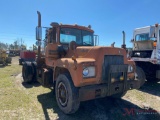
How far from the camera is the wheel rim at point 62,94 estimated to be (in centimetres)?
466

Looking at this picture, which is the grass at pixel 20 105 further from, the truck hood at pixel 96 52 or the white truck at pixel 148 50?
the white truck at pixel 148 50

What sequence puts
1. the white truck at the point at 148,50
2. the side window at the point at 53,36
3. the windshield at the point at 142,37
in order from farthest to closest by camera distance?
the windshield at the point at 142,37, the white truck at the point at 148,50, the side window at the point at 53,36

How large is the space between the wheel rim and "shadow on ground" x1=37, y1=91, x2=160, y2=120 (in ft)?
1.07

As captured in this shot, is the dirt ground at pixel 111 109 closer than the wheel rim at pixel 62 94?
Yes

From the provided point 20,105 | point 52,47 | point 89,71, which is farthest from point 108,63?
point 20,105

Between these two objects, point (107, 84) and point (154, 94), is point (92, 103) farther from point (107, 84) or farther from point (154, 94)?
point (154, 94)

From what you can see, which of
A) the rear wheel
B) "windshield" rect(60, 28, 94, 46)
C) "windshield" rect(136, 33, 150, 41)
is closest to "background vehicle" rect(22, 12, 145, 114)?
"windshield" rect(60, 28, 94, 46)

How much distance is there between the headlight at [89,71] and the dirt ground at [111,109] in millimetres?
1274

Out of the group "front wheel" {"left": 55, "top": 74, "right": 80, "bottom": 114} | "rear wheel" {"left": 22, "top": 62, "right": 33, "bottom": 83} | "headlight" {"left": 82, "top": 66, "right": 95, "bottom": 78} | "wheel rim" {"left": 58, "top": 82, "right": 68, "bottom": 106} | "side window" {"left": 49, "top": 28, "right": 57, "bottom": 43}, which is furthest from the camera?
"rear wheel" {"left": 22, "top": 62, "right": 33, "bottom": 83}

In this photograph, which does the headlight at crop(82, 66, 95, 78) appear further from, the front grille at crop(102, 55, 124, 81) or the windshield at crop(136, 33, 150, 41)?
the windshield at crop(136, 33, 150, 41)

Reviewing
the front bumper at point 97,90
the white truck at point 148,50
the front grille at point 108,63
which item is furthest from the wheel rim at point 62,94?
the white truck at point 148,50

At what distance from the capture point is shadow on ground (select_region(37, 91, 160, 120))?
4490 millimetres

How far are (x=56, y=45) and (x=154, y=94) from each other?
4.86 metres

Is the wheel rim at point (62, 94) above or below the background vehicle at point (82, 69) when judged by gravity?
below
